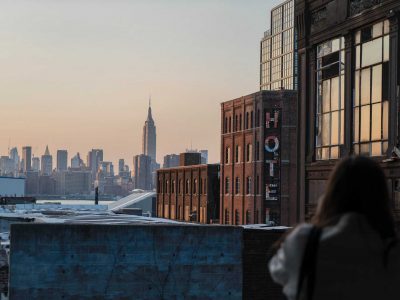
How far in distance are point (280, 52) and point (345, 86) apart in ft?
541

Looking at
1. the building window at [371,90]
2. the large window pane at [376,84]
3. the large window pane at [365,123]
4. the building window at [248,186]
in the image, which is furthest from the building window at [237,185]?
the large window pane at [376,84]

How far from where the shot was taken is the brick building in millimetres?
81812

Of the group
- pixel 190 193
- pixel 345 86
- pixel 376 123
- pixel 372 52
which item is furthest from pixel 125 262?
pixel 190 193

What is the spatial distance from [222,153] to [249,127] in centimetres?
821

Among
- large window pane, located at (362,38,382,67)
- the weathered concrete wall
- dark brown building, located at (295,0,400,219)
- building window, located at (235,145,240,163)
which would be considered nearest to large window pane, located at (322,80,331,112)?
dark brown building, located at (295,0,400,219)

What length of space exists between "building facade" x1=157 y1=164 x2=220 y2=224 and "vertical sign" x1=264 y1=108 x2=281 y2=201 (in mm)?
12735

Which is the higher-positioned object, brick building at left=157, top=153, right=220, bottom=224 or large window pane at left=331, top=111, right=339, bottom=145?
large window pane at left=331, top=111, right=339, bottom=145

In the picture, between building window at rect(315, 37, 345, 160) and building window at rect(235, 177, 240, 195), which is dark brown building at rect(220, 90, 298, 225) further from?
building window at rect(315, 37, 345, 160)

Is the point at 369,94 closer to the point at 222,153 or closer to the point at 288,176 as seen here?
the point at 288,176

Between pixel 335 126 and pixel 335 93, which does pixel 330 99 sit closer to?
pixel 335 93

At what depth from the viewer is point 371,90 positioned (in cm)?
1995

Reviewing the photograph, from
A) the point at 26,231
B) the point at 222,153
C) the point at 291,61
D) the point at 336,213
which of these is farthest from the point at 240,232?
the point at 291,61

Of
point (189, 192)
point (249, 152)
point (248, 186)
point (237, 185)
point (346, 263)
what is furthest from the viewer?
point (189, 192)

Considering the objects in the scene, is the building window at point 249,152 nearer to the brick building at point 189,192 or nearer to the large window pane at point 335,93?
the brick building at point 189,192
